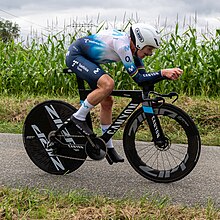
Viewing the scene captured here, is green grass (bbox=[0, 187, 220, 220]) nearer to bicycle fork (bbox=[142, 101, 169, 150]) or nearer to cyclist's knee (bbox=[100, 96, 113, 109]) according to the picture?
bicycle fork (bbox=[142, 101, 169, 150])

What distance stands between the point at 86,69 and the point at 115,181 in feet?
3.90

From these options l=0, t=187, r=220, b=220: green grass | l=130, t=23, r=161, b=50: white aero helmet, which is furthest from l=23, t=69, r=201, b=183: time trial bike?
l=0, t=187, r=220, b=220: green grass

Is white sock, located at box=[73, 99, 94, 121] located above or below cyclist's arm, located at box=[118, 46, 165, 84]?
below

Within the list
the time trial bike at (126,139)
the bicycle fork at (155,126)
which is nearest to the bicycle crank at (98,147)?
the time trial bike at (126,139)

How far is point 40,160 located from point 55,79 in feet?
16.1

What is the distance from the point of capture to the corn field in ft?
31.3

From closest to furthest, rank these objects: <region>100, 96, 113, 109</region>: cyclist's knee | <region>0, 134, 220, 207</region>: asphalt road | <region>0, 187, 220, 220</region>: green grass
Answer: <region>0, 187, 220, 220</region>: green grass < <region>0, 134, 220, 207</region>: asphalt road < <region>100, 96, 113, 109</region>: cyclist's knee

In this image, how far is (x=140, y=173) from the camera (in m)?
5.22

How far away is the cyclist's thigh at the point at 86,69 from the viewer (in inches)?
197

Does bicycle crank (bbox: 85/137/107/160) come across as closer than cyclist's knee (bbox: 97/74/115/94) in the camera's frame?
No

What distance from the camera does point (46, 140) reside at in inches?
216

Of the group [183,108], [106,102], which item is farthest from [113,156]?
[183,108]

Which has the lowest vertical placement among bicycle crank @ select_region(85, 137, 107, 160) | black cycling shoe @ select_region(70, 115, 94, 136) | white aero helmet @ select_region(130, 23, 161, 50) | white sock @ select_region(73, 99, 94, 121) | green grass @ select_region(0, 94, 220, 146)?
green grass @ select_region(0, 94, 220, 146)

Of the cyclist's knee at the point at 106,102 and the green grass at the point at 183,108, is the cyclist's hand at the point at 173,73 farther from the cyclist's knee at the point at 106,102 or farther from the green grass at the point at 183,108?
the green grass at the point at 183,108
